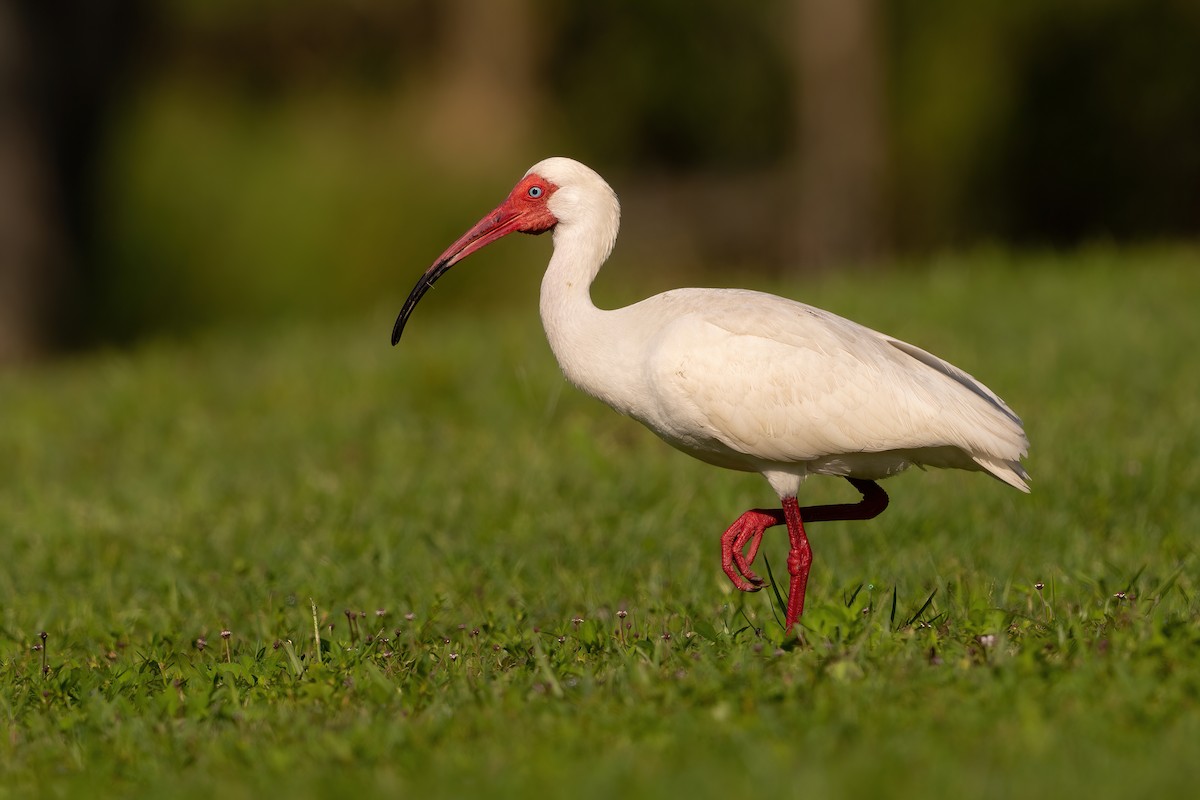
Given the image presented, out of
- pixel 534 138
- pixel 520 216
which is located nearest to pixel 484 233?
pixel 520 216

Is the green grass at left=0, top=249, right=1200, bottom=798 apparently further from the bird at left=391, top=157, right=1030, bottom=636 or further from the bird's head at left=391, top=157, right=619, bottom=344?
the bird's head at left=391, top=157, right=619, bottom=344

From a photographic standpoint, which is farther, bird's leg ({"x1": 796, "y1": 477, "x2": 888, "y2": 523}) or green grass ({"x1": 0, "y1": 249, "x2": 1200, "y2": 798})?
bird's leg ({"x1": 796, "y1": 477, "x2": 888, "y2": 523})

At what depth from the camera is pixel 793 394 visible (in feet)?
16.7

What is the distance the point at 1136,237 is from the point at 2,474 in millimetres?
15232

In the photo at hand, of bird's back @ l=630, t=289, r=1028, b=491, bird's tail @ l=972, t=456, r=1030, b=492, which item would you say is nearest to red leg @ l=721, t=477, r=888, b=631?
bird's back @ l=630, t=289, r=1028, b=491

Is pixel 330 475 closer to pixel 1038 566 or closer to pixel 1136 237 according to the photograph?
pixel 1038 566

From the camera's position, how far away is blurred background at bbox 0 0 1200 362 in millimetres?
16375

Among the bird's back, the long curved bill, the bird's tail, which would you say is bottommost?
the bird's tail

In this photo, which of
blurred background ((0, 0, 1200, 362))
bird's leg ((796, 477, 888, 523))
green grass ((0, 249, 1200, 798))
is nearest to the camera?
Result: green grass ((0, 249, 1200, 798))

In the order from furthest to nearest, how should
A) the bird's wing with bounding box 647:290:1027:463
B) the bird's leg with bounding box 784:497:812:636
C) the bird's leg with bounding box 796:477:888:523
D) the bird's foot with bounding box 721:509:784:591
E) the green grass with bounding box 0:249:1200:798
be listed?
1. the bird's leg with bounding box 796:477:888:523
2. the bird's foot with bounding box 721:509:784:591
3. the bird's leg with bounding box 784:497:812:636
4. the bird's wing with bounding box 647:290:1027:463
5. the green grass with bounding box 0:249:1200:798

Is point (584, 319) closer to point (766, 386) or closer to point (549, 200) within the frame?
point (549, 200)

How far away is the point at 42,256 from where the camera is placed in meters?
15.5

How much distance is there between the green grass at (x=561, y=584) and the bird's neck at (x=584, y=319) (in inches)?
31.9

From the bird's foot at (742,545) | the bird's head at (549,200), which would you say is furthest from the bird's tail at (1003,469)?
the bird's head at (549,200)
